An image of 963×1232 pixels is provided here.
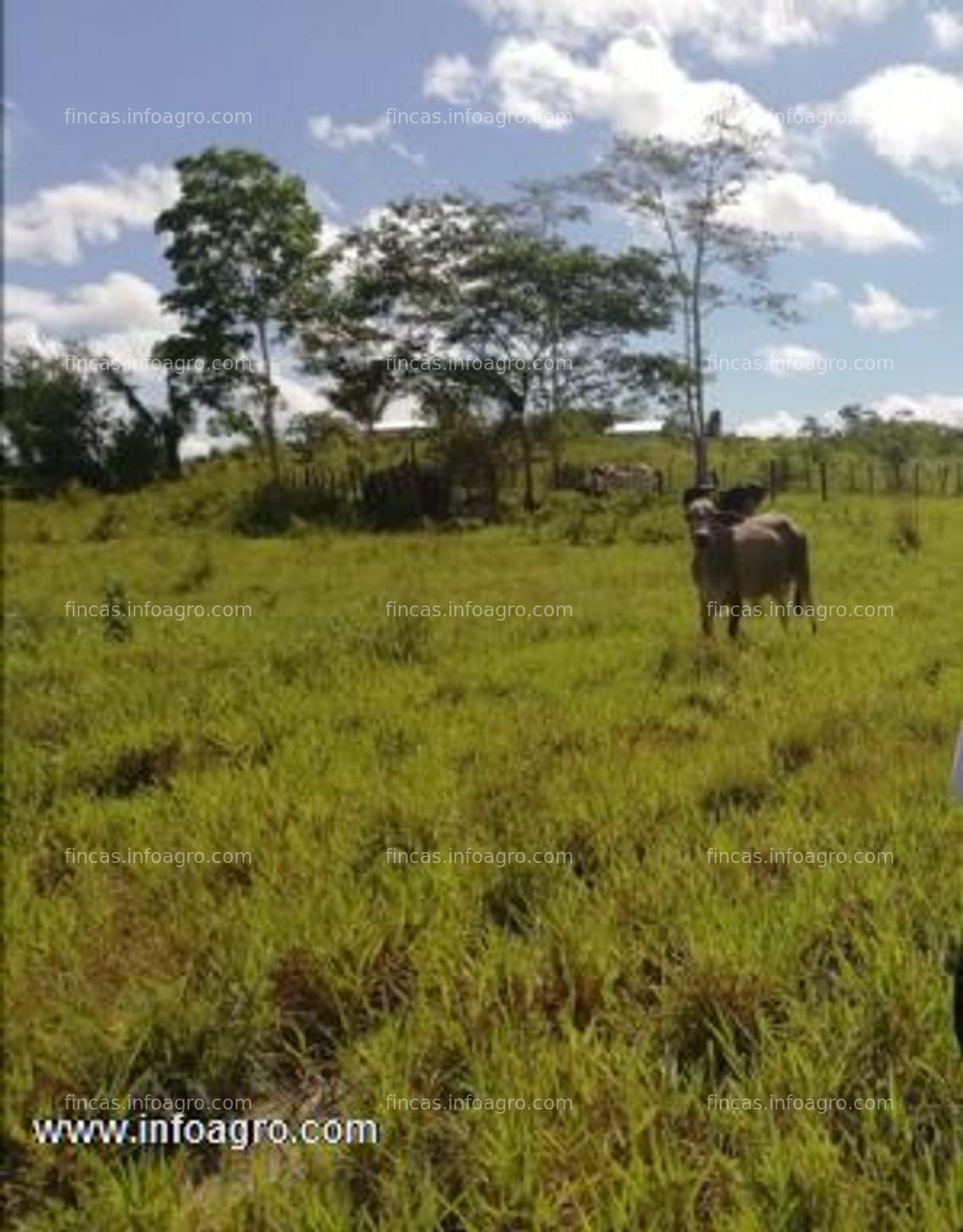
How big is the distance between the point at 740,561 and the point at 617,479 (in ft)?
90.8

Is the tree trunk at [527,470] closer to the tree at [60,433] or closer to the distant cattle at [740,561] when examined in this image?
the tree at [60,433]

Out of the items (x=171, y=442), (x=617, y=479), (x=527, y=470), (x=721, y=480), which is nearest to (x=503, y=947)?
(x=527, y=470)

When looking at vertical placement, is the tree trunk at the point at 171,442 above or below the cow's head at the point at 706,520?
above

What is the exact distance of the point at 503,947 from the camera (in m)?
4.28

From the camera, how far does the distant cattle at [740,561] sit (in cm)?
1248

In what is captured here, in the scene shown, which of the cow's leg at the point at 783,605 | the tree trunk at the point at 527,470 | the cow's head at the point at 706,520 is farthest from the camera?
the tree trunk at the point at 527,470

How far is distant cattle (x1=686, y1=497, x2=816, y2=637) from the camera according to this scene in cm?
1248

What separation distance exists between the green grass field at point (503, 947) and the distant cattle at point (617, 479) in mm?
29950

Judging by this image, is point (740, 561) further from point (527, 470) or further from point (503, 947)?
point (527, 470)

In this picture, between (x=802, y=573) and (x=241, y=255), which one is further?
(x=241, y=255)

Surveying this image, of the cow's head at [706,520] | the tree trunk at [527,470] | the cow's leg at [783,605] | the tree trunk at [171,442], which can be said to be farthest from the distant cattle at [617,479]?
the cow's head at [706,520]

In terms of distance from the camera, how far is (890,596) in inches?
602

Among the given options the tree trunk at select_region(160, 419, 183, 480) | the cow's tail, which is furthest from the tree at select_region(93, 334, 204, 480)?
the cow's tail

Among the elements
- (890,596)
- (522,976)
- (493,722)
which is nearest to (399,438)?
(890,596)
